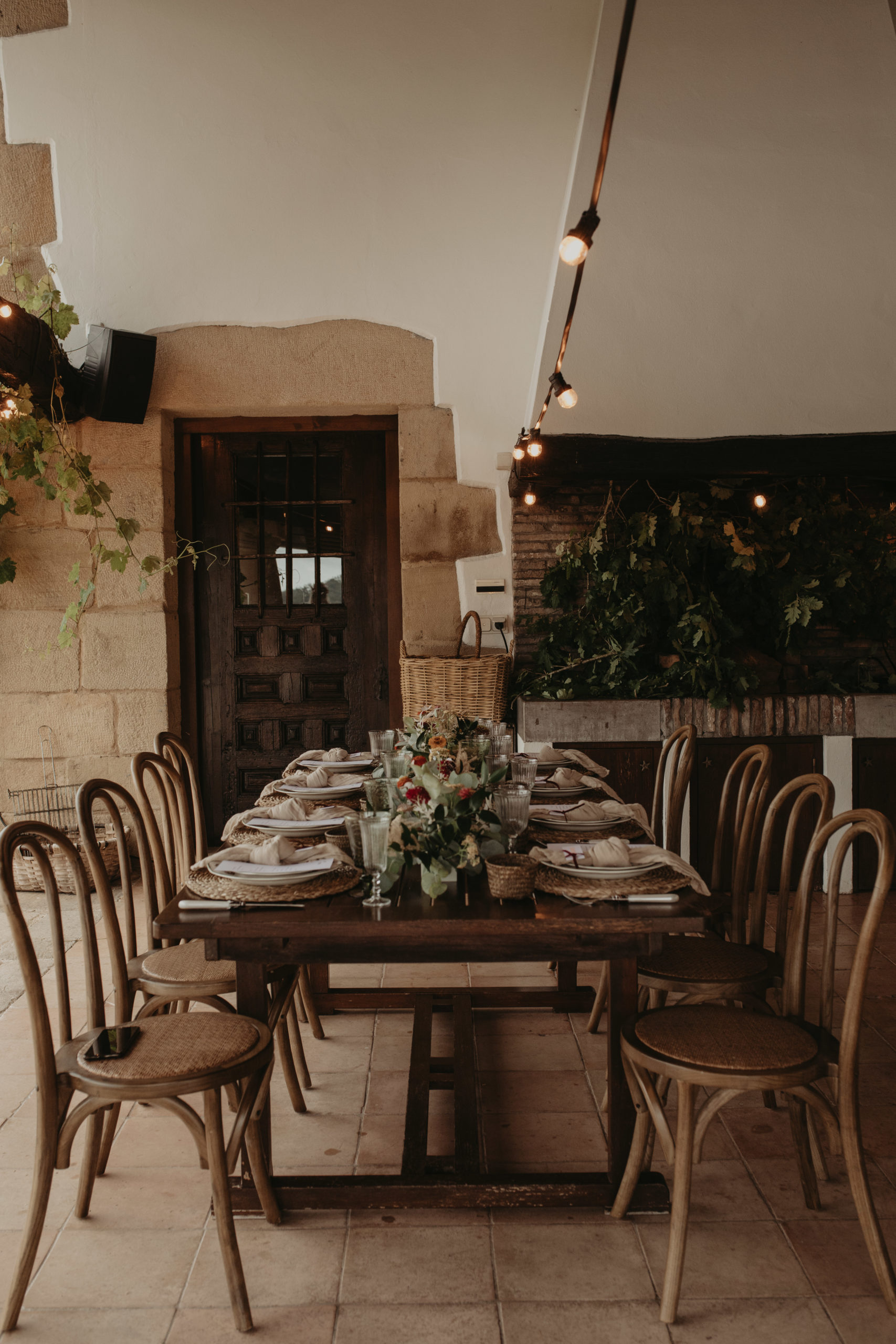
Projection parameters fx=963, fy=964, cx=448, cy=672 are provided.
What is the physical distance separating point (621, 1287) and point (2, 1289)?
48.3 inches

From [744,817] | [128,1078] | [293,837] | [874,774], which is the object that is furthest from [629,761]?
[128,1078]

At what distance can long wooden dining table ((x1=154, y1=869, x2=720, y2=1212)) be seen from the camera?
1.86 meters

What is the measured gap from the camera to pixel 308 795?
3.03 meters

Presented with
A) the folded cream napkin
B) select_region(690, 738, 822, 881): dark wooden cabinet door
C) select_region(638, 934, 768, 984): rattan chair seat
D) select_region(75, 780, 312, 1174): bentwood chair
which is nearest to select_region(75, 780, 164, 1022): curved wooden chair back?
select_region(75, 780, 312, 1174): bentwood chair

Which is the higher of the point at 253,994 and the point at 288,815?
the point at 288,815

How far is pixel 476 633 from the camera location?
5.31m

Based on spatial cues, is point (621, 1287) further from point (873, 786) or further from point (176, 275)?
point (176, 275)

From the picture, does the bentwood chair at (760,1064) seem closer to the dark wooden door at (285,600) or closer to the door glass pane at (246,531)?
the dark wooden door at (285,600)

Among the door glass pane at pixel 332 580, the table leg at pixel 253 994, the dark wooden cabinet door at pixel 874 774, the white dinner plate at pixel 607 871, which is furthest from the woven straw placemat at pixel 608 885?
the door glass pane at pixel 332 580

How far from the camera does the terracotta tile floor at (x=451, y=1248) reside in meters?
1.80

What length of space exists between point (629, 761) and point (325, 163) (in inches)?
122

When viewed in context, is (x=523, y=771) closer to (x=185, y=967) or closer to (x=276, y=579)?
(x=185, y=967)

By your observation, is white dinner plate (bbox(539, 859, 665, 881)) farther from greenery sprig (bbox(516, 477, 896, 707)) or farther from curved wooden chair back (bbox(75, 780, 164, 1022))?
greenery sprig (bbox(516, 477, 896, 707))

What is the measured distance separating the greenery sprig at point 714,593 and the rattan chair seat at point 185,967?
2555 mm
